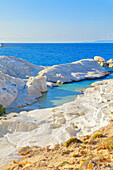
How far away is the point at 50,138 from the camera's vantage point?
14.5 m

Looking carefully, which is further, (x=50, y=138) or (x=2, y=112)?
(x=2, y=112)

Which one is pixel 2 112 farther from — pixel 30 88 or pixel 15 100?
pixel 30 88

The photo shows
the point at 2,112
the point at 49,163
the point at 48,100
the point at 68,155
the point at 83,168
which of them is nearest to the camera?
the point at 83,168

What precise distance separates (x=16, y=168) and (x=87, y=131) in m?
6.71

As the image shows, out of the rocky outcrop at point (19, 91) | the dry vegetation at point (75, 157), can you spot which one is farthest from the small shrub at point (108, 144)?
the rocky outcrop at point (19, 91)

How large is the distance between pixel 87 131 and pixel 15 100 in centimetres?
1851

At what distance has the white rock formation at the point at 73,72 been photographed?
49.8 metres

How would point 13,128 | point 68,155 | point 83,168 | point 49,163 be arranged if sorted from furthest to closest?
point 13,128 → point 68,155 → point 49,163 → point 83,168

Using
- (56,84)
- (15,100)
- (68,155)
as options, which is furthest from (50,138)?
(56,84)

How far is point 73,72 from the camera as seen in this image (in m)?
54.3

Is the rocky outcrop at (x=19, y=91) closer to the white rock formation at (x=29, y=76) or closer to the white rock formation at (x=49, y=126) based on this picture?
the white rock formation at (x=29, y=76)

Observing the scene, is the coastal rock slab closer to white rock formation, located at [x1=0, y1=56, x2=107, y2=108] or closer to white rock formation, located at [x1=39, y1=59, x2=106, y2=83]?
white rock formation, located at [x1=0, y1=56, x2=107, y2=108]

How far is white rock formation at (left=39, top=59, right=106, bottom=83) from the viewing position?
4982 cm

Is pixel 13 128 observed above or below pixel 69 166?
below
